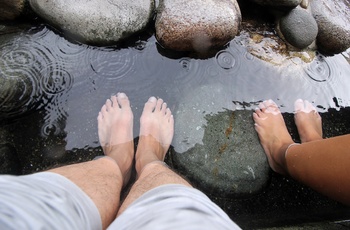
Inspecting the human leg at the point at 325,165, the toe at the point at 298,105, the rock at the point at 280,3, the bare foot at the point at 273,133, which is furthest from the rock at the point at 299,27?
the human leg at the point at 325,165

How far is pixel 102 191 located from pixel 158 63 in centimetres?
126

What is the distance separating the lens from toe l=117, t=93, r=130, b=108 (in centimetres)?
248

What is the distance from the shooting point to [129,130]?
8.25 feet

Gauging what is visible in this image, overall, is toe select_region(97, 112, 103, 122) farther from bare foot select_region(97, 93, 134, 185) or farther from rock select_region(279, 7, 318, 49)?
rock select_region(279, 7, 318, 49)

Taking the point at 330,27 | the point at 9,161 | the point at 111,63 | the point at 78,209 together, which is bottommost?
the point at 9,161

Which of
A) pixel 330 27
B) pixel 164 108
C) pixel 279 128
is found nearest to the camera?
pixel 164 108

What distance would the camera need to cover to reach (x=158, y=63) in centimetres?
257

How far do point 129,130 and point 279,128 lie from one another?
1.29 m

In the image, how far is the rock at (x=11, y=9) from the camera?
227 cm

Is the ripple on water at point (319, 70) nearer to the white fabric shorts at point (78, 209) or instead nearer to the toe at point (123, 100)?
the toe at point (123, 100)

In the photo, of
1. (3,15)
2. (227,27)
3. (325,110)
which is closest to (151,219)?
(227,27)

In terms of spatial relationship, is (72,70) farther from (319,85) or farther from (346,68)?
(346,68)

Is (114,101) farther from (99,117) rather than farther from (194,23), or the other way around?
(194,23)

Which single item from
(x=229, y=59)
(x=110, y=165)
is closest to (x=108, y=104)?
(x=110, y=165)
